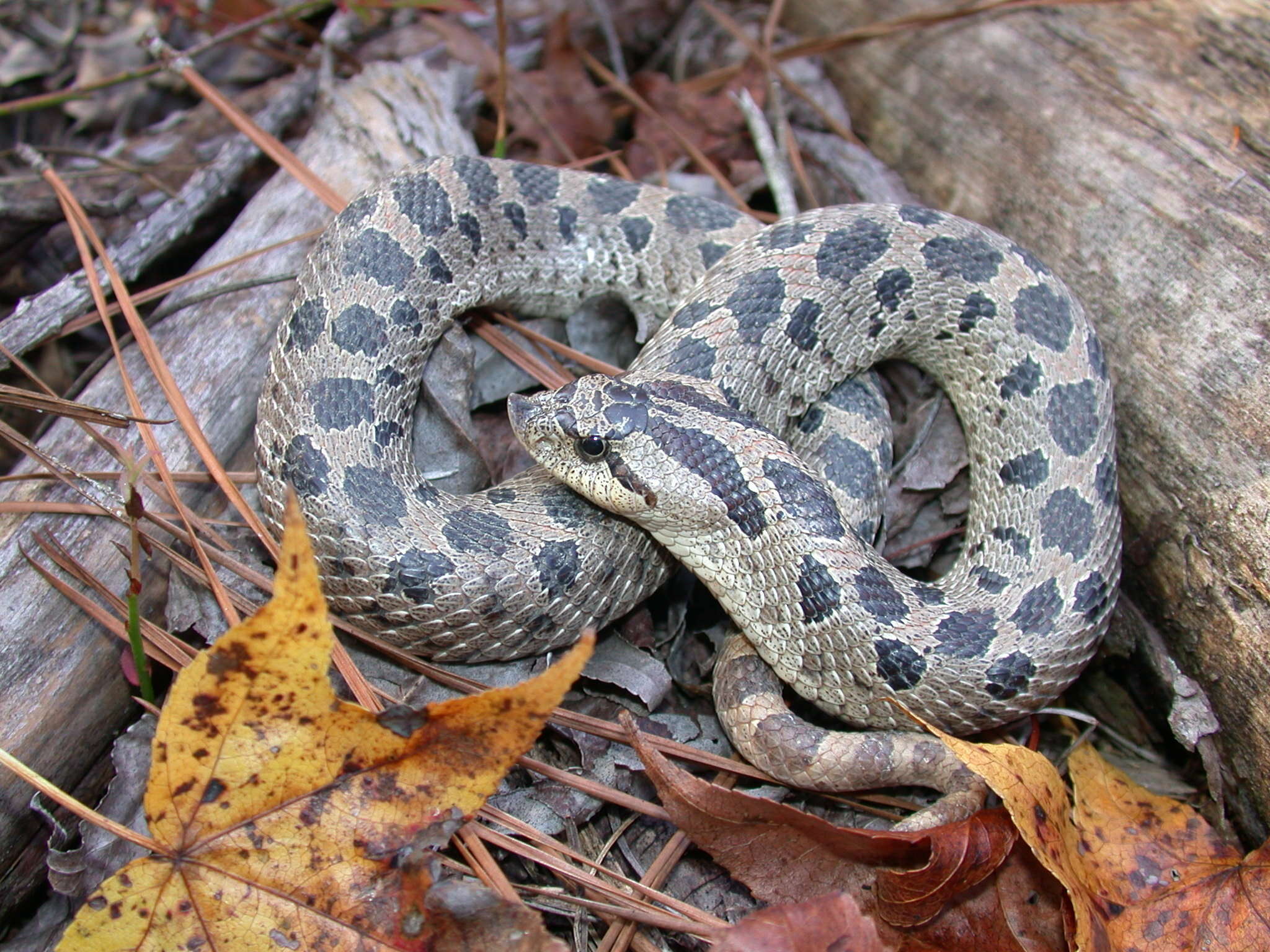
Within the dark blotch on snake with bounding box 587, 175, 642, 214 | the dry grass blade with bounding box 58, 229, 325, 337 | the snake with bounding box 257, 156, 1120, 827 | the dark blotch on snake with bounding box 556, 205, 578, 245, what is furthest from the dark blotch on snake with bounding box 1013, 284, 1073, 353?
the dry grass blade with bounding box 58, 229, 325, 337

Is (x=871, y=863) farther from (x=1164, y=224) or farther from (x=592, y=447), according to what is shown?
(x=1164, y=224)

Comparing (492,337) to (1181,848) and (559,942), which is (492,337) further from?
(1181,848)

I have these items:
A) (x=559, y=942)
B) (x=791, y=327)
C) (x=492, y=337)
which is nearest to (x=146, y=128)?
(x=492, y=337)

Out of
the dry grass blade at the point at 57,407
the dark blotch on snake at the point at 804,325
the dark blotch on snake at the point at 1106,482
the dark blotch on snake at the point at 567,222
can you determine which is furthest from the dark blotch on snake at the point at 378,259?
the dark blotch on snake at the point at 1106,482

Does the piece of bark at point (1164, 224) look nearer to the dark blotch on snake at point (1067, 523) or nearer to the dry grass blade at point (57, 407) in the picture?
the dark blotch on snake at point (1067, 523)

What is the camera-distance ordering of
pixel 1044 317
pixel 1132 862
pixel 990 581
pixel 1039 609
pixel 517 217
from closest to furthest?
1. pixel 1132 862
2. pixel 1039 609
3. pixel 990 581
4. pixel 1044 317
5. pixel 517 217

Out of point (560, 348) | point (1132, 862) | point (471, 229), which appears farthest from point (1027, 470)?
point (471, 229)
